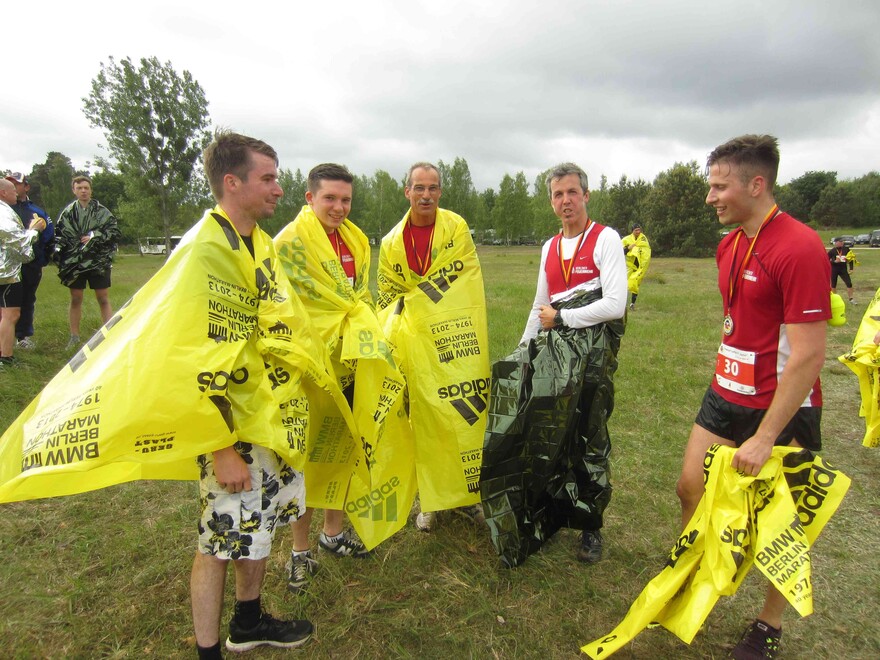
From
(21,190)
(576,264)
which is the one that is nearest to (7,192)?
(21,190)

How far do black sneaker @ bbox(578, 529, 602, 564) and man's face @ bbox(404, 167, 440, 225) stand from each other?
2.20 metres

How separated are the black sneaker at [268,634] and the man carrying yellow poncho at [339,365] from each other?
0.33m

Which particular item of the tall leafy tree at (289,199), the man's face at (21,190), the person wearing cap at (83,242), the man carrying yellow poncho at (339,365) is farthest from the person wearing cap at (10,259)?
the tall leafy tree at (289,199)

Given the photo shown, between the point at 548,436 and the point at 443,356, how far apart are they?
789 mm

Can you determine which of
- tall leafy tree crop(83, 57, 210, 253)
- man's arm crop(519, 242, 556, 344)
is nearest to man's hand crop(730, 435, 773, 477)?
man's arm crop(519, 242, 556, 344)

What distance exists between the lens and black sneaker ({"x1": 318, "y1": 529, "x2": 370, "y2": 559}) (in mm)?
2908

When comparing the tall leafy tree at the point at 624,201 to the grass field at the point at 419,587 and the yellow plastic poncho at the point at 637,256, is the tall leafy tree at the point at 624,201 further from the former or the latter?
the grass field at the point at 419,587

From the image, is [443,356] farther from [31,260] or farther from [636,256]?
[636,256]

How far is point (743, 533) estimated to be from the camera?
6.30 ft

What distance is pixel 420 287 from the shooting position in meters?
3.01

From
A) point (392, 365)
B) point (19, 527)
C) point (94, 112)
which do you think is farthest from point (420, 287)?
point (94, 112)

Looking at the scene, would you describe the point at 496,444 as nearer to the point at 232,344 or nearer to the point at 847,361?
the point at 232,344

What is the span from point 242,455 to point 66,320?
8.44m

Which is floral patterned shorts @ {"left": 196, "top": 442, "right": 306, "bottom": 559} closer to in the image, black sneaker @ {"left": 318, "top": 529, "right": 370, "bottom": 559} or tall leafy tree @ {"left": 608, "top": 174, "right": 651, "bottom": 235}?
black sneaker @ {"left": 318, "top": 529, "right": 370, "bottom": 559}
